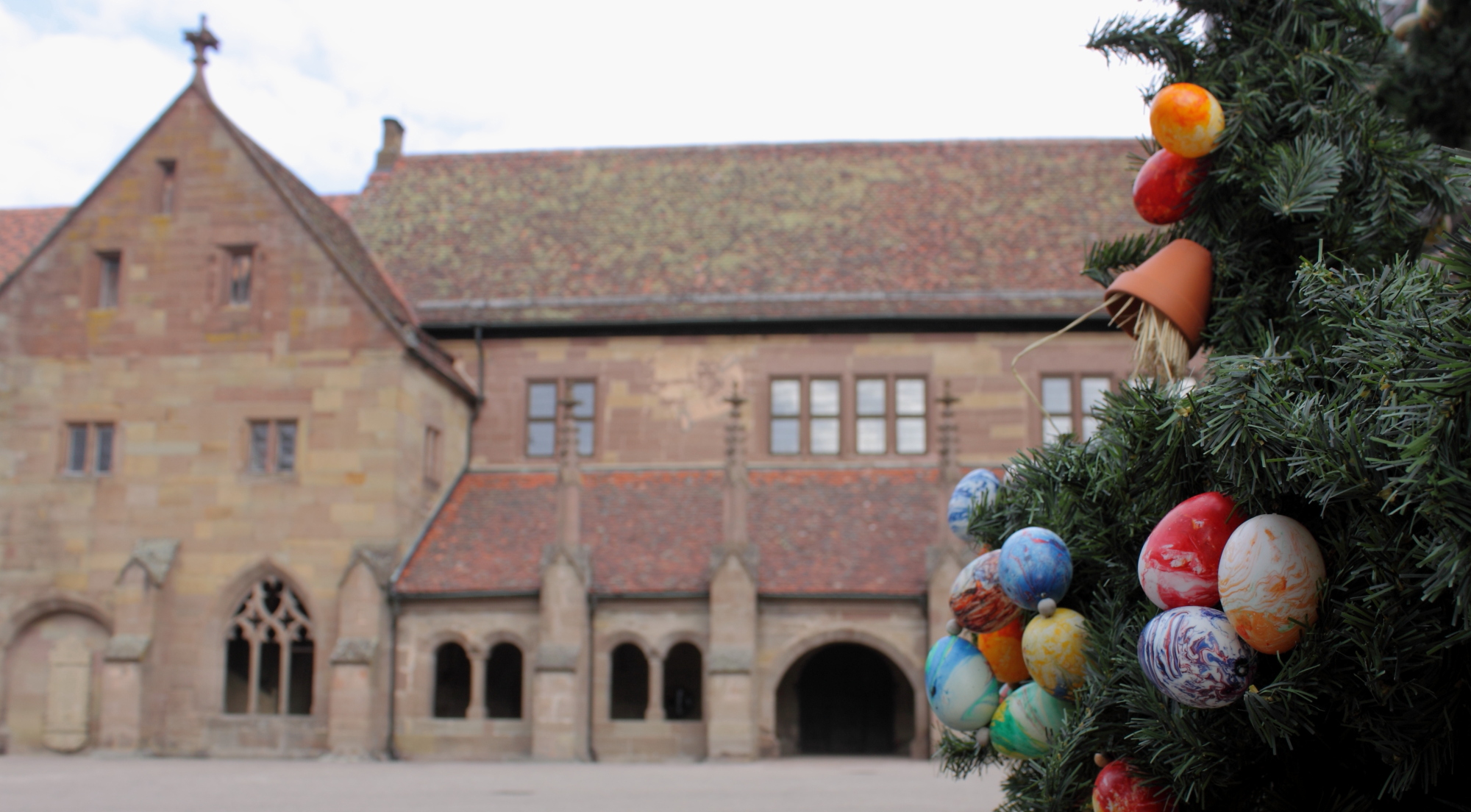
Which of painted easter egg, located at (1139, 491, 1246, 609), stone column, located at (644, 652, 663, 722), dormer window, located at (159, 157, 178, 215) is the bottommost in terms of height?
stone column, located at (644, 652, 663, 722)

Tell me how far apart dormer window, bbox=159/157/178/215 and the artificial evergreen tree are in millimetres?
20202

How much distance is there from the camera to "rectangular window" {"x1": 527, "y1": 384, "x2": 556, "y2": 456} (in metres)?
23.9

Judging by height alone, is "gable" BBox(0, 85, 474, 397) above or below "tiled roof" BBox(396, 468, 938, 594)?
above

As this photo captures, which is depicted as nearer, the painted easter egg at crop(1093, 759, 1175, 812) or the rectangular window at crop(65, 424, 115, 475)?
the painted easter egg at crop(1093, 759, 1175, 812)

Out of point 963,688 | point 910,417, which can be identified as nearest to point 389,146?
point 910,417

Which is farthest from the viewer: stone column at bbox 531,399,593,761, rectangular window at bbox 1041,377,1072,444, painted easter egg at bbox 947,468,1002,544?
rectangular window at bbox 1041,377,1072,444

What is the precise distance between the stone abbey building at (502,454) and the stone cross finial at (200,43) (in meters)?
0.39

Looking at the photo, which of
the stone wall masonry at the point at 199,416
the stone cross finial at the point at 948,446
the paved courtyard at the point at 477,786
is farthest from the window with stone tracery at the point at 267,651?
the stone cross finial at the point at 948,446

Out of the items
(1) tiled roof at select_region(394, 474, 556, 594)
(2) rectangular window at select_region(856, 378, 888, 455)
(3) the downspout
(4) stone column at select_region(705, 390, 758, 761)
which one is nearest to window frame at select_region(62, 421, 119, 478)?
(1) tiled roof at select_region(394, 474, 556, 594)

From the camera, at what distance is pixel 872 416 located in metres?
23.3

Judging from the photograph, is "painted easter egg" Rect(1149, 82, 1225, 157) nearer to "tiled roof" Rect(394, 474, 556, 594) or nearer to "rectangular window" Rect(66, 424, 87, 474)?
"tiled roof" Rect(394, 474, 556, 594)

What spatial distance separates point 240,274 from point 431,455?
4674 mm

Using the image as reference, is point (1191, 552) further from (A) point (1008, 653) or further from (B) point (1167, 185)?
(B) point (1167, 185)

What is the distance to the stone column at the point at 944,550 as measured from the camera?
19.1 m
